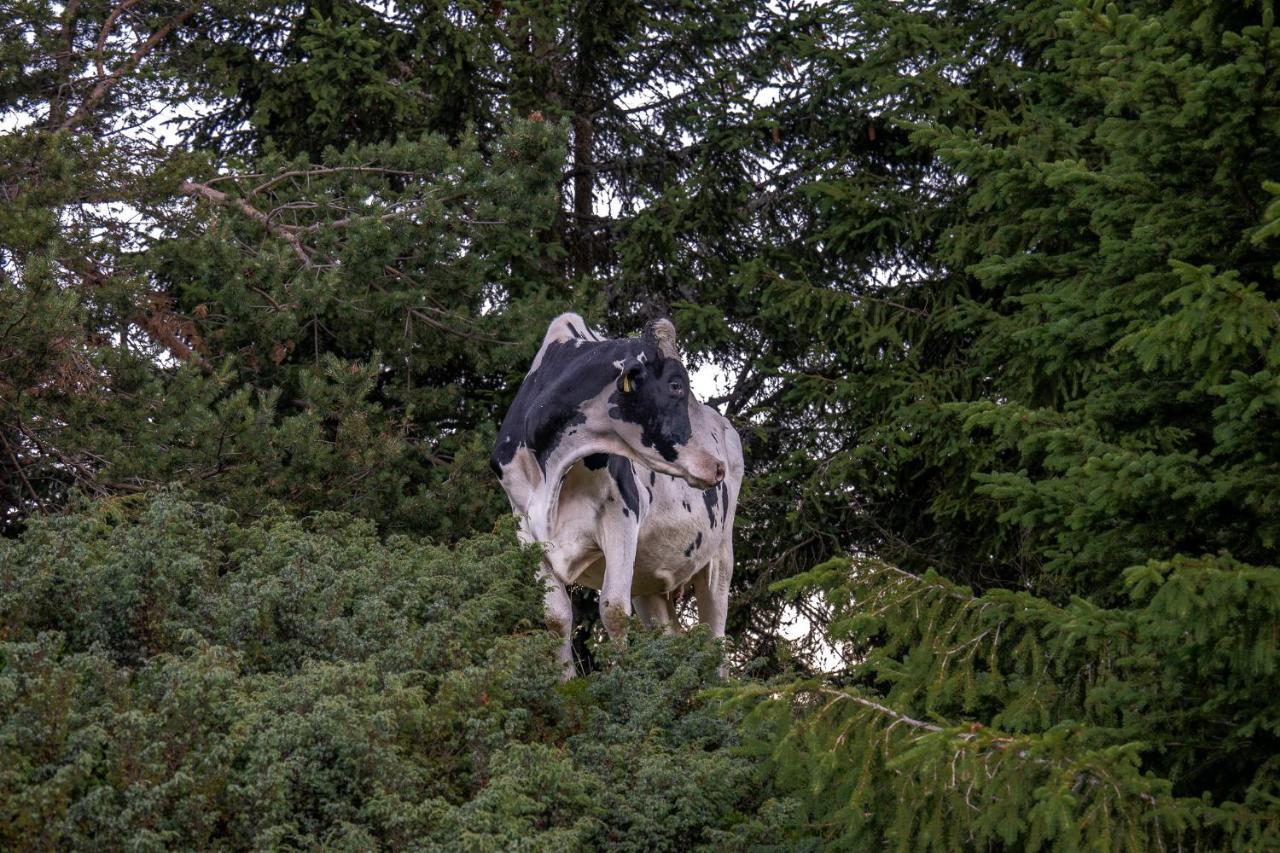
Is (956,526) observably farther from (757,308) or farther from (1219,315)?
(1219,315)

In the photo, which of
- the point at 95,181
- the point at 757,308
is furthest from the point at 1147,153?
the point at 757,308

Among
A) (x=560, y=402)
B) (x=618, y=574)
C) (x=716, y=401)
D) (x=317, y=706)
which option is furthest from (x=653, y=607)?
(x=716, y=401)

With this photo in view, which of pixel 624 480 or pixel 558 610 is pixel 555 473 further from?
pixel 558 610

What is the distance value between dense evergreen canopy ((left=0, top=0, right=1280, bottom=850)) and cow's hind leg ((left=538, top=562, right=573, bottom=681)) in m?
0.26

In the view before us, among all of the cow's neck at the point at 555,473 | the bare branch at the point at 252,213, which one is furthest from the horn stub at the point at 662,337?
the bare branch at the point at 252,213

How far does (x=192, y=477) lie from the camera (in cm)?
1230

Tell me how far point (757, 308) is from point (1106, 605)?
30.9ft

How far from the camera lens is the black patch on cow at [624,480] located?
9.88 metres

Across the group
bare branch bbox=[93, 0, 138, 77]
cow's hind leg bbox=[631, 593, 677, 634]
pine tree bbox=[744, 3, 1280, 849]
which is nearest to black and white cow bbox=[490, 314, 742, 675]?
cow's hind leg bbox=[631, 593, 677, 634]

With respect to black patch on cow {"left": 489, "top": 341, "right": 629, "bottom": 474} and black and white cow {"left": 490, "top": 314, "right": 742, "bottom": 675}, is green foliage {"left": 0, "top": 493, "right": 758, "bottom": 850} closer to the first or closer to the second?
black and white cow {"left": 490, "top": 314, "right": 742, "bottom": 675}

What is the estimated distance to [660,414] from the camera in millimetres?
9531

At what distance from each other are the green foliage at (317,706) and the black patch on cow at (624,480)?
28.9 inches

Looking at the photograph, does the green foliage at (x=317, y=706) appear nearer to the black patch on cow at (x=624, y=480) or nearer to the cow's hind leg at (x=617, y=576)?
the cow's hind leg at (x=617, y=576)

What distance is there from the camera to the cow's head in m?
9.48
